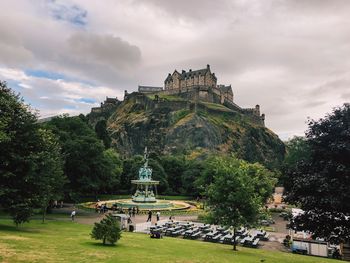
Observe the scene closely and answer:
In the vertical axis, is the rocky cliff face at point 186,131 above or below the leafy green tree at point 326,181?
above

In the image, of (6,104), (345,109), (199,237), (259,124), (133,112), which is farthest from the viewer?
(259,124)

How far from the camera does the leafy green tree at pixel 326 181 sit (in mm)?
14000

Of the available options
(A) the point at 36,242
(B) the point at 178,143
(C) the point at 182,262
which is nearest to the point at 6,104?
(A) the point at 36,242

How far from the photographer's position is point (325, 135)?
50.6ft

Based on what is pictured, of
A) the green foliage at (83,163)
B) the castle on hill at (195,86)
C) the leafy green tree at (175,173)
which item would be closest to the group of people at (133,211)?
the green foliage at (83,163)

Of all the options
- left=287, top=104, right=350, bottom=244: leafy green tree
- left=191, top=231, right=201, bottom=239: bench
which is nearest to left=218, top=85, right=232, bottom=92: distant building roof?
left=191, top=231, right=201, bottom=239: bench

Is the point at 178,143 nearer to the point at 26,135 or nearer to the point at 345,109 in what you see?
the point at 26,135

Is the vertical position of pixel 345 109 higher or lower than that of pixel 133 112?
Result: lower

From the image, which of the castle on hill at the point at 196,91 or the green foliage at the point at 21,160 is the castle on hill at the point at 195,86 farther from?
the green foliage at the point at 21,160

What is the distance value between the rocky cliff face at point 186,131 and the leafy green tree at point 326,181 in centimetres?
9693

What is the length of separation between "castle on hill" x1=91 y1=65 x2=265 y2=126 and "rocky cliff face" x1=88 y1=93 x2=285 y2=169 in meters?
4.29

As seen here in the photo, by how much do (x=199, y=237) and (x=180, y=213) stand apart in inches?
612

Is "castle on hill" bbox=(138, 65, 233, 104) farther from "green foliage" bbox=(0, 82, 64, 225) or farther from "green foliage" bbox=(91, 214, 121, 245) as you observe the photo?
"green foliage" bbox=(91, 214, 121, 245)

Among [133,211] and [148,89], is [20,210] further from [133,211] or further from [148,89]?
[148,89]
